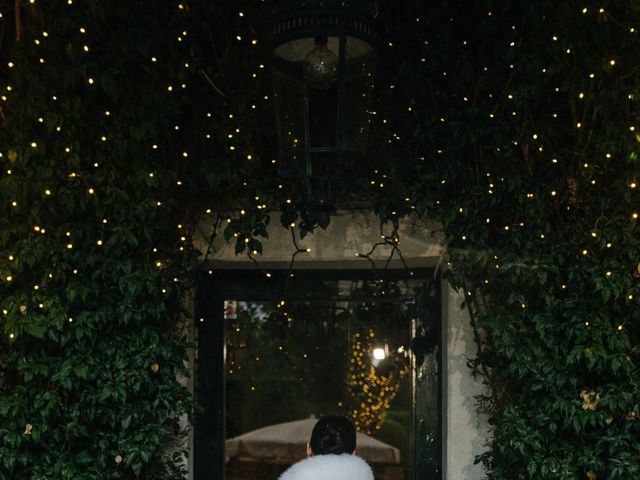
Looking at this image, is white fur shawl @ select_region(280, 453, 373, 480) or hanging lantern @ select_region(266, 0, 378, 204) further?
white fur shawl @ select_region(280, 453, 373, 480)

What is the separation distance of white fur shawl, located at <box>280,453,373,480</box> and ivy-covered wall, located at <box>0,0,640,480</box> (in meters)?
0.69

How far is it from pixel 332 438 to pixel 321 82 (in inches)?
A: 63.7

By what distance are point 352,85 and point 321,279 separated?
1.74 m

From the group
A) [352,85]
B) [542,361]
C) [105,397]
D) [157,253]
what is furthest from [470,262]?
[105,397]

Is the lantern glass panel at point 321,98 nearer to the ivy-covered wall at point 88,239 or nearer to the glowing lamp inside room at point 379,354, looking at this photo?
the ivy-covered wall at point 88,239

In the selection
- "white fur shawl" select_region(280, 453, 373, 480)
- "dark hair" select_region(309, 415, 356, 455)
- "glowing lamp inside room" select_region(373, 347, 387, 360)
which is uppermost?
"glowing lamp inside room" select_region(373, 347, 387, 360)

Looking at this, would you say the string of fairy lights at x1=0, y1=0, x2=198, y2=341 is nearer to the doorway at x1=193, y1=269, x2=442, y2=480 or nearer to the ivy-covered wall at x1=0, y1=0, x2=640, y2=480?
the ivy-covered wall at x1=0, y1=0, x2=640, y2=480

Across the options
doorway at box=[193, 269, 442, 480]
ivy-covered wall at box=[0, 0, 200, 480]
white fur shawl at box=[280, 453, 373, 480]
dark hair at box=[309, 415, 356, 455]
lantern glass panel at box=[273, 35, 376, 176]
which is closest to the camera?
lantern glass panel at box=[273, 35, 376, 176]

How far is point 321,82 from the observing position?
3.18m

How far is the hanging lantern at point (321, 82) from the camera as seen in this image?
307 centimetres

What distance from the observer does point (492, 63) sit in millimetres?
4082

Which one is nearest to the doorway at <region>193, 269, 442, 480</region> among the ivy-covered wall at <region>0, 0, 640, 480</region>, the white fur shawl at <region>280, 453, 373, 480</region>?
the ivy-covered wall at <region>0, 0, 640, 480</region>

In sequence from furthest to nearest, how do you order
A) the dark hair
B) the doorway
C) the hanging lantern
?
the doorway → the dark hair → the hanging lantern

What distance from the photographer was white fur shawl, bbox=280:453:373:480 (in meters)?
3.62
